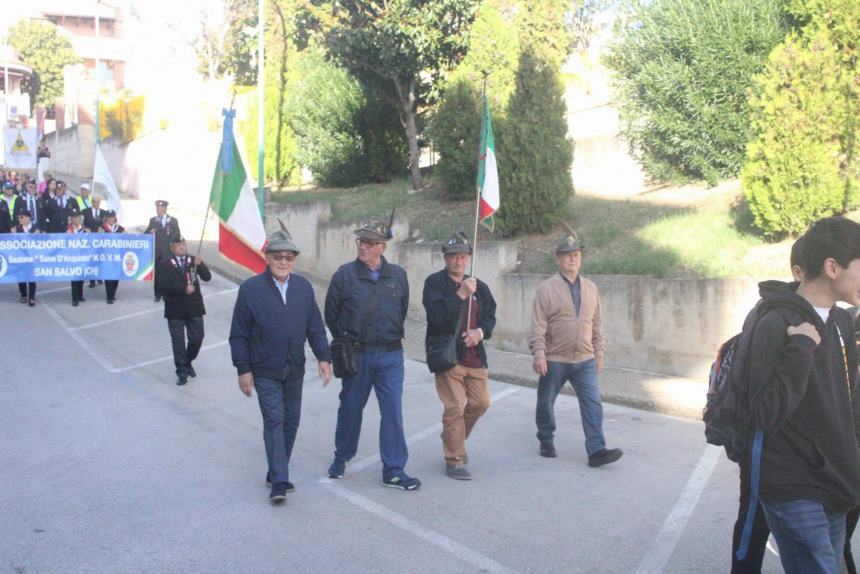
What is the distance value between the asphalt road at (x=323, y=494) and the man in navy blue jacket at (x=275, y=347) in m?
0.46

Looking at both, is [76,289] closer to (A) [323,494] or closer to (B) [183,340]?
(B) [183,340]

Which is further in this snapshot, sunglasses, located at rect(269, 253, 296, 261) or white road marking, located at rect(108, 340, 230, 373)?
white road marking, located at rect(108, 340, 230, 373)

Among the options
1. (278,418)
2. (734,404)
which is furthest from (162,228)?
(734,404)

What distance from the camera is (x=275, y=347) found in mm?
6758

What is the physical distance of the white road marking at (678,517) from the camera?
552cm

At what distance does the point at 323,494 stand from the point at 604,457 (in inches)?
86.8

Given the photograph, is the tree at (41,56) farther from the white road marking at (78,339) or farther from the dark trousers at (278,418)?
the dark trousers at (278,418)

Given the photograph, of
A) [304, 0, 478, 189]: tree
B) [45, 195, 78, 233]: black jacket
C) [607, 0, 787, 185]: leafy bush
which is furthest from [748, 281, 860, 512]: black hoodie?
[304, 0, 478, 189]: tree

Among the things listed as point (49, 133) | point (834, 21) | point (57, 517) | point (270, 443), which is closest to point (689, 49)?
point (834, 21)

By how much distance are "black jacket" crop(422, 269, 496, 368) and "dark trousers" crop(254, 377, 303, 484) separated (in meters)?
1.17

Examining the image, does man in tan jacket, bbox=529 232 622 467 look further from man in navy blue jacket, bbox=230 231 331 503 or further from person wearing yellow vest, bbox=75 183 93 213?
person wearing yellow vest, bbox=75 183 93 213

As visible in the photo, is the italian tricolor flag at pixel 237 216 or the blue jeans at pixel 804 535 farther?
the italian tricolor flag at pixel 237 216

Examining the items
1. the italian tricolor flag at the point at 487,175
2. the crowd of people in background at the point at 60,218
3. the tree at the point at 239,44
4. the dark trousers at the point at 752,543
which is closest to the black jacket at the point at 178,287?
the italian tricolor flag at the point at 487,175

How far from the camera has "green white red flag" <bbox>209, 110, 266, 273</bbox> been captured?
9.59 metres
